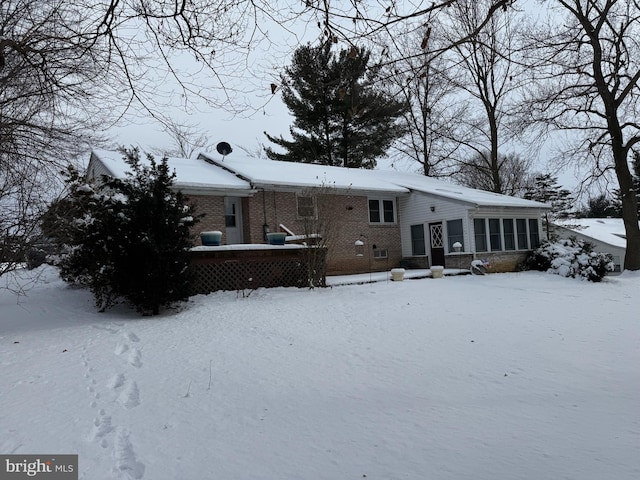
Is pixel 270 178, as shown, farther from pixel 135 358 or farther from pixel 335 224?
pixel 135 358

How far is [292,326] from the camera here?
7.62 meters

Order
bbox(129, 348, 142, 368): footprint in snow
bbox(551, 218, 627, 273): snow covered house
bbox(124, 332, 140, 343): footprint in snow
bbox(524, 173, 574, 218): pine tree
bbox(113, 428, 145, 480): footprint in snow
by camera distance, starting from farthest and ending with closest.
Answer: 1. bbox(524, 173, 574, 218): pine tree
2. bbox(551, 218, 627, 273): snow covered house
3. bbox(124, 332, 140, 343): footprint in snow
4. bbox(129, 348, 142, 368): footprint in snow
5. bbox(113, 428, 145, 480): footprint in snow

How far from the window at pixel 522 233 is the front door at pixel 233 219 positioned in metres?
12.2

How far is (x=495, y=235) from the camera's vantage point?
57.9ft

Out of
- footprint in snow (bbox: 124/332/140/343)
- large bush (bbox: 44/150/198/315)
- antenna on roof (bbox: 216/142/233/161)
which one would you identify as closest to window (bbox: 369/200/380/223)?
antenna on roof (bbox: 216/142/233/161)

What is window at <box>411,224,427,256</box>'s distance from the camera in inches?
727

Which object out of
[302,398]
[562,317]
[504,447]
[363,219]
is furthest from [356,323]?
[363,219]

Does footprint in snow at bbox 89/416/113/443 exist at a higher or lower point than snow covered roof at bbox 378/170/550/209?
lower

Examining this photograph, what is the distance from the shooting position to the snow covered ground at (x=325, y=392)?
2984mm

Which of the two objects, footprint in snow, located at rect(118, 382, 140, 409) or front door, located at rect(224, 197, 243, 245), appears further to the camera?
front door, located at rect(224, 197, 243, 245)

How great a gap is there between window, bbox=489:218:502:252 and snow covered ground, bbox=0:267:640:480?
8595mm

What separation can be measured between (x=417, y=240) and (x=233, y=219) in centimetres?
833

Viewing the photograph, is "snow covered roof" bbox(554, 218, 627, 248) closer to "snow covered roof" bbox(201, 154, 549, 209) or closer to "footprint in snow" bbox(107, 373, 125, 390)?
"snow covered roof" bbox(201, 154, 549, 209)

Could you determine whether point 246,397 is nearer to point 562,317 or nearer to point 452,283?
point 562,317
